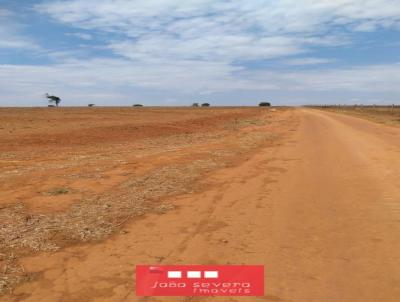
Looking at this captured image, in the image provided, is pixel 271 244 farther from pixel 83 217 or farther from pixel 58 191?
pixel 58 191

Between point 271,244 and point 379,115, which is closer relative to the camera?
point 271,244

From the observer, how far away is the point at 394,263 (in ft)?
17.4

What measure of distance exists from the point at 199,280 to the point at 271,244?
55.0 inches

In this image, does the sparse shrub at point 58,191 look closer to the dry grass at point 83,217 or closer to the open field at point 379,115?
the dry grass at point 83,217

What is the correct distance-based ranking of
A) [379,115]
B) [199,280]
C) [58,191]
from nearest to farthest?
[199,280] → [58,191] → [379,115]

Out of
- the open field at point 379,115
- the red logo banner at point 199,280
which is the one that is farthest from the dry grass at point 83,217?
the open field at point 379,115

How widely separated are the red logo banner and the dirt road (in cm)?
12

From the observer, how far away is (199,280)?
195 inches

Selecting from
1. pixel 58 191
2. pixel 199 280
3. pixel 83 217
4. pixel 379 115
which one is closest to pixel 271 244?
pixel 199 280

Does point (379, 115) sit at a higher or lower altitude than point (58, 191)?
higher

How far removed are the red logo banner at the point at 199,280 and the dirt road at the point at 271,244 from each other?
0.12 metres

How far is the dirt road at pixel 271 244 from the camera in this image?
15.5 feet

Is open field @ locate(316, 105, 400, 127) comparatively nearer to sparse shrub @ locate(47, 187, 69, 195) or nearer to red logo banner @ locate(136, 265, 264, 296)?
sparse shrub @ locate(47, 187, 69, 195)

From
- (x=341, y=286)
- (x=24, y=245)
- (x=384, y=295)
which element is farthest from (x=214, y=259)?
(x=24, y=245)
